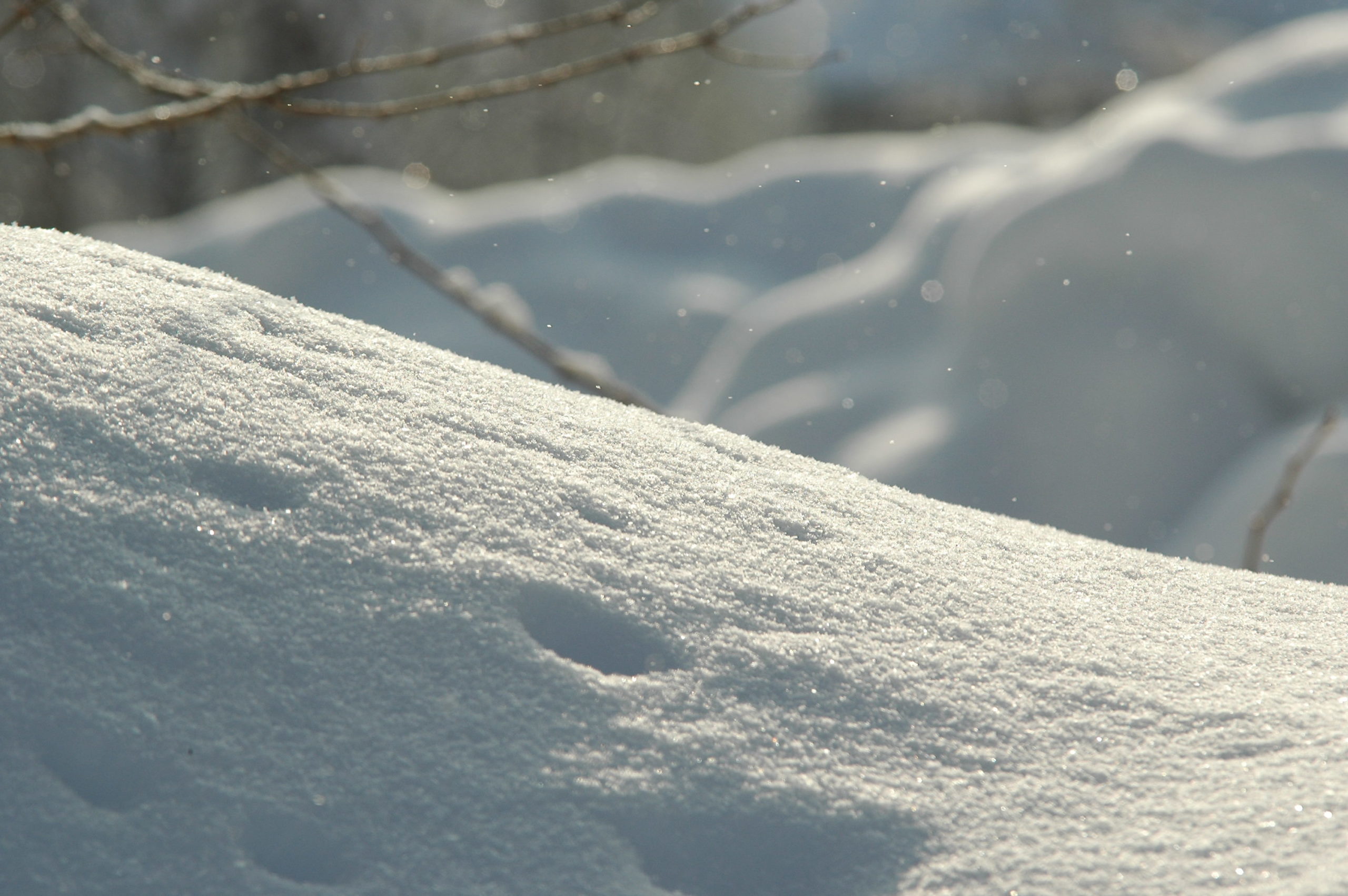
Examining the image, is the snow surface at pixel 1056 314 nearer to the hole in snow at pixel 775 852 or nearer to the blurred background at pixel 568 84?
the hole in snow at pixel 775 852

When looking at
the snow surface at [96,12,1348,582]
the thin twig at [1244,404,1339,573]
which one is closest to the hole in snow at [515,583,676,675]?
the thin twig at [1244,404,1339,573]

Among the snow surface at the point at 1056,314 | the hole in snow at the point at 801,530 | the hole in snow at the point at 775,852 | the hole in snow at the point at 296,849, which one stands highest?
the snow surface at the point at 1056,314

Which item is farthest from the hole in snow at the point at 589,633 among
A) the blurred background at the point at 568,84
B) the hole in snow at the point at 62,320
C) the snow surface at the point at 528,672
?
the blurred background at the point at 568,84

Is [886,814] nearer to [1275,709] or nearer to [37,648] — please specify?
[1275,709]

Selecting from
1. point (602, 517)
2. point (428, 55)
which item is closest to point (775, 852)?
point (602, 517)

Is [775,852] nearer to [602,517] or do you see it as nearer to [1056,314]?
[602,517]

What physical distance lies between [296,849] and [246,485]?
0.33 metres

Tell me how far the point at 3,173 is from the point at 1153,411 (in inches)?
433

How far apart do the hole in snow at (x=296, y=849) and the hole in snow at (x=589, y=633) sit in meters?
0.21

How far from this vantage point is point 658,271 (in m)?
4.40

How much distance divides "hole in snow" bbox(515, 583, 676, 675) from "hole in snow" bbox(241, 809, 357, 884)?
0.21 m

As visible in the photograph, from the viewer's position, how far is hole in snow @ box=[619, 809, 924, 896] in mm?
675

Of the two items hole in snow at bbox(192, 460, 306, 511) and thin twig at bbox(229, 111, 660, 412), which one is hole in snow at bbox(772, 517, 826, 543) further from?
thin twig at bbox(229, 111, 660, 412)

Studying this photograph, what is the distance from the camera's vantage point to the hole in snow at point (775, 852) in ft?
2.21
